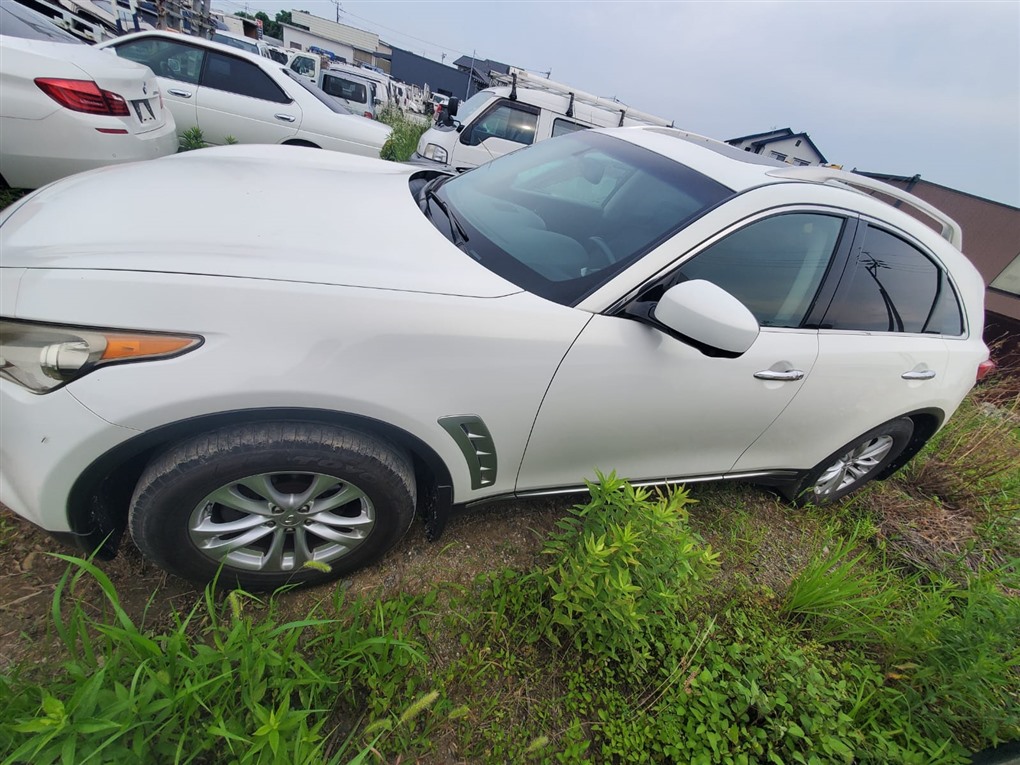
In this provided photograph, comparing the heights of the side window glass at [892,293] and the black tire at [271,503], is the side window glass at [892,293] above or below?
above

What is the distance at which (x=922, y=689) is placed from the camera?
1688 mm

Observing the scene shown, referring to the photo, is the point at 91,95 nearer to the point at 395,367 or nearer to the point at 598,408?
the point at 395,367

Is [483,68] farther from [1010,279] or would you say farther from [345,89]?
[1010,279]

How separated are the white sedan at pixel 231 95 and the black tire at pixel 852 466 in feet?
17.7

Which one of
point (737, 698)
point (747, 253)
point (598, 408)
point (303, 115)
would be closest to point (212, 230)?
point (598, 408)

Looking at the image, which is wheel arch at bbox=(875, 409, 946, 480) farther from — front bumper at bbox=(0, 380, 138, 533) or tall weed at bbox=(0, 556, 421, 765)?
front bumper at bbox=(0, 380, 138, 533)

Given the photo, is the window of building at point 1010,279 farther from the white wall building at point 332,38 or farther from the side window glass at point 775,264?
the white wall building at point 332,38

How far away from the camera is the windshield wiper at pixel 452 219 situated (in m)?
1.65

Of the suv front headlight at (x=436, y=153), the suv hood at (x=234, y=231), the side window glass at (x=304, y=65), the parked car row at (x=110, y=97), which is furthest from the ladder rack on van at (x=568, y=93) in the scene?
the side window glass at (x=304, y=65)

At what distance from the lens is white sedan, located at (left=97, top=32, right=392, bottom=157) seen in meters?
4.70

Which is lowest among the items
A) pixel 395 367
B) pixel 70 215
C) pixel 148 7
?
pixel 395 367

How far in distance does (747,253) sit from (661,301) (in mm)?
551

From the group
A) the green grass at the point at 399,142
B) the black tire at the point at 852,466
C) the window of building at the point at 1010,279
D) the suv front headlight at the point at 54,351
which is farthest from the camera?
the window of building at the point at 1010,279

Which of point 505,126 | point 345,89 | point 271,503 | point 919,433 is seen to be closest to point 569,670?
point 271,503
